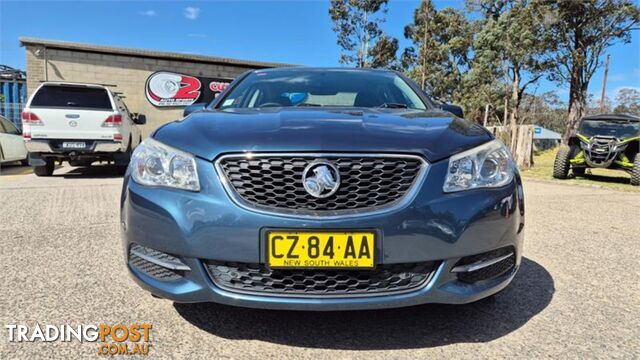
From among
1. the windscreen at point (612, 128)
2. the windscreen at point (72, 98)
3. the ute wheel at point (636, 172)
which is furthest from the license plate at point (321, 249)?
the windscreen at point (612, 128)

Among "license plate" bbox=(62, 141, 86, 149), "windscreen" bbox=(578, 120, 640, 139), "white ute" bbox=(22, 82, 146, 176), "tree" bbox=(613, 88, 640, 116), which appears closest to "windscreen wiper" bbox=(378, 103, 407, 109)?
"white ute" bbox=(22, 82, 146, 176)

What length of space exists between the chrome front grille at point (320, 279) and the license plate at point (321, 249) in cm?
6

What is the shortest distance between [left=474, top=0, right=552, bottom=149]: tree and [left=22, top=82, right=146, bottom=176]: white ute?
16.2 meters

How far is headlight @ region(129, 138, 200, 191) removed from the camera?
1850 millimetres

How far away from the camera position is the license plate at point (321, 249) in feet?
5.55

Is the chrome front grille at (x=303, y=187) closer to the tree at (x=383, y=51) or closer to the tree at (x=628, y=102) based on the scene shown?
the tree at (x=383, y=51)

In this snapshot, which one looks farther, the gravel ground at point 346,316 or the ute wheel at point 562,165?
the ute wheel at point 562,165

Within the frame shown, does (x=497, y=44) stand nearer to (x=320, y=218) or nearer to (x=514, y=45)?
(x=514, y=45)

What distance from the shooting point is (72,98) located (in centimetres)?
820

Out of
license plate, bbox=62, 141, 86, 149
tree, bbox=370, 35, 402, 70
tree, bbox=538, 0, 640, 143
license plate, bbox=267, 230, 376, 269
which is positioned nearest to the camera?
license plate, bbox=267, 230, 376, 269

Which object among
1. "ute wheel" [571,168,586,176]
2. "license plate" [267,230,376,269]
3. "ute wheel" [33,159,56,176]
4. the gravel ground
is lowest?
"ute wheel" [33,159,56,176]

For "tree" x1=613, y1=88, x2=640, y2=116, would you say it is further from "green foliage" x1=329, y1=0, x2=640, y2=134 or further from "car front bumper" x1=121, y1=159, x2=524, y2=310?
"car front bumper" x1=121, y1=159, x2=524, y2=310

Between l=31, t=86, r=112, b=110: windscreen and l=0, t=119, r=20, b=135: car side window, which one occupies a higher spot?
l=31, t=86, r=112, b=110: windscreen

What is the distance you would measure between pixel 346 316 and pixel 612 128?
10045mm
